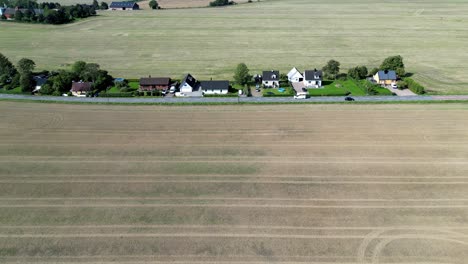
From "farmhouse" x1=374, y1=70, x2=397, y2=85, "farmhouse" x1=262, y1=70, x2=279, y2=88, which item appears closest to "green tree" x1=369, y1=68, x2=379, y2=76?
"farmhouse" x1=374, y1=70, x2=397, y2=85

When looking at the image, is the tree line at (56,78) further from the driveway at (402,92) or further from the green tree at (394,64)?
the green tree at (394,64)

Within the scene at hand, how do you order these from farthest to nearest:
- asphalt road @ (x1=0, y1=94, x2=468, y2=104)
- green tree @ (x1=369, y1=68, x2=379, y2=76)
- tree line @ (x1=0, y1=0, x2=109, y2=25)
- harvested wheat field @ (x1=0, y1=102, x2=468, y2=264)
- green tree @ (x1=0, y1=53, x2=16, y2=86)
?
tree line @ (x1=0, y1=0, x2=109, y2=25) → green tree @ (x1=369, y1=68, x2=379, y2=76) → green tree @ (x1=0, y1=53, x2=16, y2=86) → asphalt road @ (x1=0, y1=94, x2=468, y2=104) → harvested wheat field @ (x1=0, y1=102, x2=468, y2=264)

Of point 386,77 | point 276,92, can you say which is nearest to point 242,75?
point 276,92

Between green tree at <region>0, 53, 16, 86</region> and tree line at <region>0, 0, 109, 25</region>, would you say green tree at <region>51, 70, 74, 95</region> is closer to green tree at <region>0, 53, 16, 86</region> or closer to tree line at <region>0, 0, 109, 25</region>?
green tree at <region>0, 53, 16, 86</region>

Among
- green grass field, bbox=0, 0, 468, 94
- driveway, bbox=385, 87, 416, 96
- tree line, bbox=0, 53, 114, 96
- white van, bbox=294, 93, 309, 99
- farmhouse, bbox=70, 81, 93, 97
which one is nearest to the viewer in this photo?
white van, bbox=294, 93, 309, 99

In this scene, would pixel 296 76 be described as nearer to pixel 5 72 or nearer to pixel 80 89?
pixel 80 89

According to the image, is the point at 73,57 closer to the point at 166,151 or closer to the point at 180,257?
the point at 166,151
